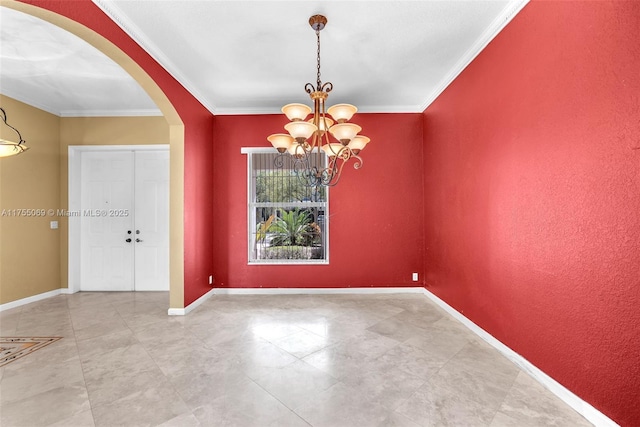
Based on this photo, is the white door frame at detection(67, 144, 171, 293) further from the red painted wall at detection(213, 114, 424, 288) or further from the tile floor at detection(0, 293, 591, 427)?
the red painted wall at detection(213, 114, 424, 288)

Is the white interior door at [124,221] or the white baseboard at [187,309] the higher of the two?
the white interior door at [124,221]

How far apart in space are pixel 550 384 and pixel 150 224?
498 cm

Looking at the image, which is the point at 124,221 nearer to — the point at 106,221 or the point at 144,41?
the point at 106,221

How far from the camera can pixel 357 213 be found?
418 centimetres

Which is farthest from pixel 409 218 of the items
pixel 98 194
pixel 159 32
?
pixel 98 194

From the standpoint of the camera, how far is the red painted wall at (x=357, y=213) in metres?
4.15

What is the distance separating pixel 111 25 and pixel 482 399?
12.5 feet

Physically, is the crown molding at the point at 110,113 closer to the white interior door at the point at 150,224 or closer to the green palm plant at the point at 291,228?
the white interior door at the point at 150,224

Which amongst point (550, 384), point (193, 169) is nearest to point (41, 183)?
point (193, 169)

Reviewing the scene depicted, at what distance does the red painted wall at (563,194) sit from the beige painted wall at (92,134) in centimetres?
437

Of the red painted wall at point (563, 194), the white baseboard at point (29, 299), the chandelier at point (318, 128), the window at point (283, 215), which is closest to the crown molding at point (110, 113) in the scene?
the window at point (283, 215)

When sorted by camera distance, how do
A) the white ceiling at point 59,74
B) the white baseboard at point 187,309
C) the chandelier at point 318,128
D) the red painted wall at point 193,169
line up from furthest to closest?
the white baseboard at point 187,309 < the red painted wall at point 193,169 < the white ceiling at point 59,74 < the chandelier at point 318,128

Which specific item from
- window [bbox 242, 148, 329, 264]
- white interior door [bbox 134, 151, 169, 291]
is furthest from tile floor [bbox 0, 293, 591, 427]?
window [bbox 242, 148, 329, 264]

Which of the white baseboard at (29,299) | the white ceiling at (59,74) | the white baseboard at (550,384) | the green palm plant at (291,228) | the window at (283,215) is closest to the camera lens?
the white baseboard at (550,384)
